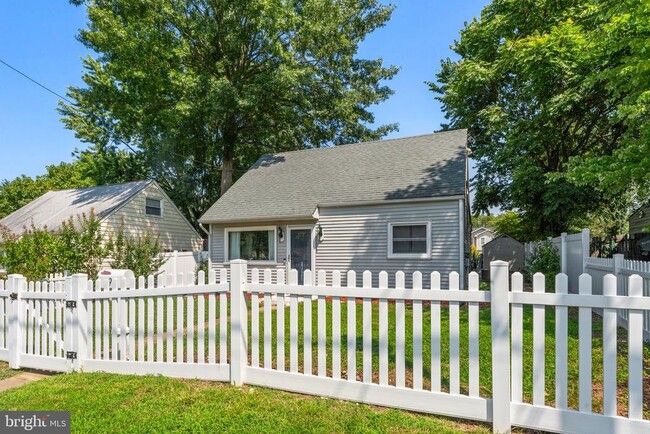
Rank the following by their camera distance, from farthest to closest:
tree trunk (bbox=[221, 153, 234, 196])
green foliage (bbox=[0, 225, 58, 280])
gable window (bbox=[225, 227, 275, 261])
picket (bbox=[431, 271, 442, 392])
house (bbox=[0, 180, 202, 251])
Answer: tree trunk (bbox=[221, 153, 234, 196])
house (bbox=[0, 180, 202, 251])
gable window (bbox=[225, 227, 275, 261])
green foliage (bbox=[0, 225, 58, 280])
picket (bbox=[431, 271, 442, 392])

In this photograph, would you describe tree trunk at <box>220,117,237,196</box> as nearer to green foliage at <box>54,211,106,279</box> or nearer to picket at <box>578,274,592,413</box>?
green foliage at <box>54,211,106,279</box>

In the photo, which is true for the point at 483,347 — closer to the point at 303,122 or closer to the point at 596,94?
the point at 596,94

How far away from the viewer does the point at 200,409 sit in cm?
331

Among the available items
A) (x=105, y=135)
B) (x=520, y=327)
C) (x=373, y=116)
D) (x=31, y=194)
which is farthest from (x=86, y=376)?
(x=31, y=194)

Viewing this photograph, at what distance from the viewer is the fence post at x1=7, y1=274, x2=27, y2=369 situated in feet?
16.5

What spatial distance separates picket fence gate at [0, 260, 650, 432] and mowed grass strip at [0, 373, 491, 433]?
5.2 inches

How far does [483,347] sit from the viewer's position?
485cm

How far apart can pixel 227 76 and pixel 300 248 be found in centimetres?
1069

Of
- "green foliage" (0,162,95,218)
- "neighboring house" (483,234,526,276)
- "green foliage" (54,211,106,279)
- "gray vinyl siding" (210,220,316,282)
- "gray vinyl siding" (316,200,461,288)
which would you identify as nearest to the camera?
"green foliage" (54,211,106,279)

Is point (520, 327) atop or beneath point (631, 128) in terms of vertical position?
beneath

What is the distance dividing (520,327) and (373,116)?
1974 centimetres

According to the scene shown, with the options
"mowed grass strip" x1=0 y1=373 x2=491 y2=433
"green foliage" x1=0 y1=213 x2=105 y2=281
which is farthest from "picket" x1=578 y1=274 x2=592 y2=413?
"green foliage" x1=0 y1=213 x2=105 y2=281

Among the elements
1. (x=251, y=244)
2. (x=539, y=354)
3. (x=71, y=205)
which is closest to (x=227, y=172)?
(x=71, y=205)

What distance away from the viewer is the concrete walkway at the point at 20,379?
4441 mm
